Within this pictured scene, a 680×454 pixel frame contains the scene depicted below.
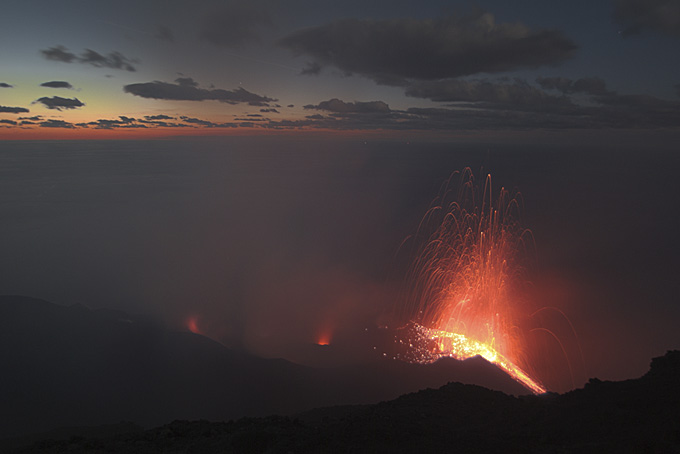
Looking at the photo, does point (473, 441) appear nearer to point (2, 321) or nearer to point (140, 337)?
point (140, 337)

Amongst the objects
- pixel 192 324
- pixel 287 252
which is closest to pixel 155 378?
pixel 192 324

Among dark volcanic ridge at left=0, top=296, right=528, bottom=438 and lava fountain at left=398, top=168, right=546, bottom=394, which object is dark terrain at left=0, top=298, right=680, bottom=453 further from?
lava fountain at left=398, top=168, right=546, bottom=394

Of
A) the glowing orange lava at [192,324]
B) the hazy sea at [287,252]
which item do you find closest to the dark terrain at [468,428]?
the hazy sea at [287,252]

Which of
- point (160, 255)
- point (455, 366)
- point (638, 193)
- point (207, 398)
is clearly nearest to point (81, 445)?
point (207, 398)

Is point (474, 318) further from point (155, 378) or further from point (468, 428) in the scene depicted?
point (155, 378)

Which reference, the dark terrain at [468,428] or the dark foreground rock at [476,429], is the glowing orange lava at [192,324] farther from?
the dark foreground rock at [476,429]
